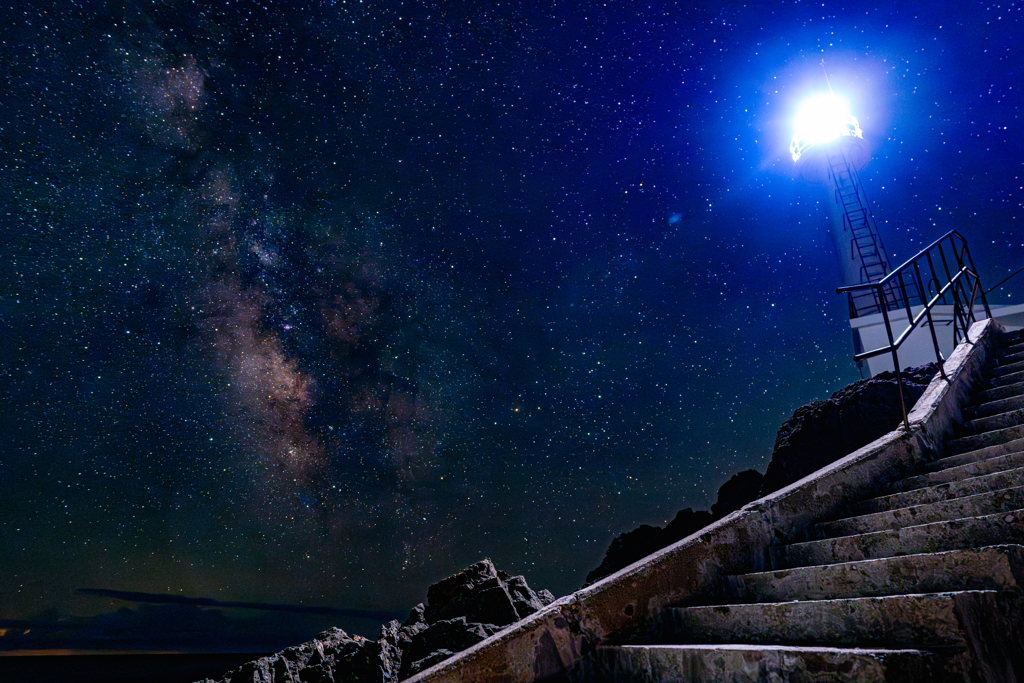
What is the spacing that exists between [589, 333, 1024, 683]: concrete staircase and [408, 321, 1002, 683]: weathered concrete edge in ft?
0.34

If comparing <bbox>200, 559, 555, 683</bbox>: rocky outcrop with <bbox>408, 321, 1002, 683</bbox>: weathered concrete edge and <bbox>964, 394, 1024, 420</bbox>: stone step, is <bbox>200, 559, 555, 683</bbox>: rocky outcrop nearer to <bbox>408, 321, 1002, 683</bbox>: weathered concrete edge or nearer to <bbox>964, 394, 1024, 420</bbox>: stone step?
<bbox>408, 321, 1002, 683</bbox>: weathered concrete edge

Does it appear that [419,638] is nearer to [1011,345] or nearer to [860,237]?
[1011,345]

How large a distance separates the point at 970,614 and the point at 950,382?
14.1 feet

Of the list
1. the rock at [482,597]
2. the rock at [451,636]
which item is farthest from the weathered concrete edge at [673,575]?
the rock at [482,597]

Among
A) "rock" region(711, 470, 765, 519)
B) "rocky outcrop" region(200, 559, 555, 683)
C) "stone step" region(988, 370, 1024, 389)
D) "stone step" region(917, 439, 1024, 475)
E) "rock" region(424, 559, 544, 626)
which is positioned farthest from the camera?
"rock" region(711, 470, 765, 519)

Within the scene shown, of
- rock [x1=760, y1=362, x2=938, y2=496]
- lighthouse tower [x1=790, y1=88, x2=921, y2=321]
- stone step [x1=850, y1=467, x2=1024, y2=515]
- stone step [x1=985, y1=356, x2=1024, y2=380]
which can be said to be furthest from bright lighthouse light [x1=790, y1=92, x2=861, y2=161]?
stone step [x1=850, y1=467, x2=1024, y2=515]

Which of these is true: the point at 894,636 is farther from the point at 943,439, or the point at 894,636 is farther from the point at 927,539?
the point at 943,439

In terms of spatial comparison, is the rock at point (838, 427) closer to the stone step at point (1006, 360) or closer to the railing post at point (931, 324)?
the stone step at point (1006, 360)

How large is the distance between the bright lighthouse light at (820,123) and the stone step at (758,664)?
25725mm

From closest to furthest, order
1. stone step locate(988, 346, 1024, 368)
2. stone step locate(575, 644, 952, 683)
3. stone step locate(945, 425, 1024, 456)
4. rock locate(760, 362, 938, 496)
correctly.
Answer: stone step locate(575, 644, 952, 683) → stone step locate(945, 425, 1024, 456) → stone step locate(988, 346, 1024, 368) → rock locate(760, 362, 938, 496)

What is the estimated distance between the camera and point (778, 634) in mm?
2764

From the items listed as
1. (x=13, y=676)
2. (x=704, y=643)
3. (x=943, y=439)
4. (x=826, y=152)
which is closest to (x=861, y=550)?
(x=704, y=643)

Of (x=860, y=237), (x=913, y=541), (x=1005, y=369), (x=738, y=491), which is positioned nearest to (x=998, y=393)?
(x=1005, y=369)

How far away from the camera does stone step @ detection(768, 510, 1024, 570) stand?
9.33ft
